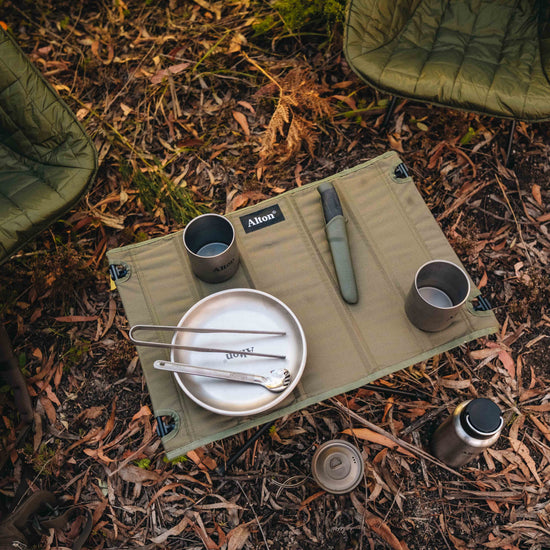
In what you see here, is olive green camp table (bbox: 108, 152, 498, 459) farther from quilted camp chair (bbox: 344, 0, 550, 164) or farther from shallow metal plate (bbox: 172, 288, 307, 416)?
quilted camp chair (bbox: 344, 0, 550, 164)

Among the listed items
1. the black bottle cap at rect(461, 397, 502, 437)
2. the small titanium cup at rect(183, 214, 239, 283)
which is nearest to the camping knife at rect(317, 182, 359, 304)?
the small titanium cup at rect(183, 214, 239, 283)

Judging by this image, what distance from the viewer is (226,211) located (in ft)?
8.91

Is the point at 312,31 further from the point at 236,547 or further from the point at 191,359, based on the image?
the point at 236,547

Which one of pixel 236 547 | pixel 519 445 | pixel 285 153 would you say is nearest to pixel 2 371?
pixel 236 547

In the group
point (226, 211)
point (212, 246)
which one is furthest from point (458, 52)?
point (212, 246)

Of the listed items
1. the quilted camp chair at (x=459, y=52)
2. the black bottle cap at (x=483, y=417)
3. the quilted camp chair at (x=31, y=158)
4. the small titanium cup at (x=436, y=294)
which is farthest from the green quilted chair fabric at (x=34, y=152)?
the black bottle cap at (x=483, y=417)

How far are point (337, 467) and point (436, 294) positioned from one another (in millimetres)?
837

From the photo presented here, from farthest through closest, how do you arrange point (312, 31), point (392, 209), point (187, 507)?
point (312, 31), point (187, 507), point (392, 209)

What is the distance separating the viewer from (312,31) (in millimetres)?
3119

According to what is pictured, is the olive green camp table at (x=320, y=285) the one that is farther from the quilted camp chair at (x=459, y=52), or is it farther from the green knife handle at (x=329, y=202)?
the quilted camp chair at (x=459, y=52)

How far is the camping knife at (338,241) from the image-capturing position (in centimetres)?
177

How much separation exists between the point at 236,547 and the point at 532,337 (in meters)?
1.80

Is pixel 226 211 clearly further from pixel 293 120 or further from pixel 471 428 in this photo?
pixel 471 428

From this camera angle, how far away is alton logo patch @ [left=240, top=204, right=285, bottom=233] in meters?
1.93
